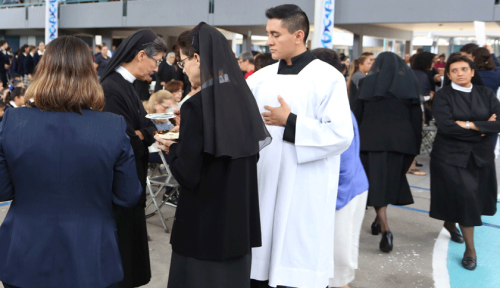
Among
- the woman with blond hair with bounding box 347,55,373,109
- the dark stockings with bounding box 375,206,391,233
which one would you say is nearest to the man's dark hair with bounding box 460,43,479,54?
the woman with blond hair with bounding box 347,55,373,109

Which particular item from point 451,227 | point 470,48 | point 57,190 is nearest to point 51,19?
point 470,48

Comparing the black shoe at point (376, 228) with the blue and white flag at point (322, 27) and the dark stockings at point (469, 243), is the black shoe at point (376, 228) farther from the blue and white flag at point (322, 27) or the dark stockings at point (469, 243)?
the blue and white flag at point (322, 27)

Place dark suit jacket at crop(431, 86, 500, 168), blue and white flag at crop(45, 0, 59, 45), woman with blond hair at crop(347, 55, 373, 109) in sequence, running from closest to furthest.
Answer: dark suit jacket at crop(431, 86, 500, 168) → woman with blond hair at crop(347, 55, 373, 109) → blue and white flag at crop(45, 0, 59, 45)

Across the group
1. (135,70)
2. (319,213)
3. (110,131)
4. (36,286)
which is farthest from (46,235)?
(319,213)

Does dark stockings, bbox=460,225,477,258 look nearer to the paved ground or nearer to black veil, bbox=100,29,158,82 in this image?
the paved ground

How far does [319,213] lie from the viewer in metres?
2.88

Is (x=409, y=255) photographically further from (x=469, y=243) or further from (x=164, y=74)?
(x=164, y=74)

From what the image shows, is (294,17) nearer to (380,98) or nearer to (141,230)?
(141,230)

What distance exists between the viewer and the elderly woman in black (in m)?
4.23

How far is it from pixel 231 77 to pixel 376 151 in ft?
9.39

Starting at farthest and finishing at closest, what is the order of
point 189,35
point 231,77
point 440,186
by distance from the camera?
point 440,186
point 189,35
point 231,77

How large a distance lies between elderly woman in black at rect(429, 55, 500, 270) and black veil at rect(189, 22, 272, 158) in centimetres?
269

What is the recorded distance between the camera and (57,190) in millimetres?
1833

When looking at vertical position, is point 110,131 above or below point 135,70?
below
